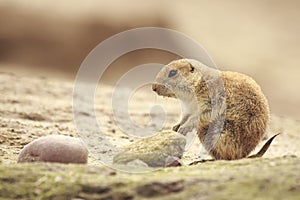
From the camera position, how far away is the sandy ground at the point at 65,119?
5879 mm

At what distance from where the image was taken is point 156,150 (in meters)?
4.49

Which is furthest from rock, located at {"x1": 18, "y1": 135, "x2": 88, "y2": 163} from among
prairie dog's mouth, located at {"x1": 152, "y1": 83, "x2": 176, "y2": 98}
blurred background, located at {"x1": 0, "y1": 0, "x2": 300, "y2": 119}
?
blurred background, located at {"x1": 0, "y1": 0, "x2": 300, "y2": 119}

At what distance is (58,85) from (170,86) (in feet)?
14.9

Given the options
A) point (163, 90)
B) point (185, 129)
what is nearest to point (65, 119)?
point (163, 90)

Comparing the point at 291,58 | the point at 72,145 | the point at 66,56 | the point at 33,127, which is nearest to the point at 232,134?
the point at 72,145

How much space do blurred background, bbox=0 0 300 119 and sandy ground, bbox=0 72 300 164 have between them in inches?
147

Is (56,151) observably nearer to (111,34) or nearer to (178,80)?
(178,80)

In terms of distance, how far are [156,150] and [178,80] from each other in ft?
2.52

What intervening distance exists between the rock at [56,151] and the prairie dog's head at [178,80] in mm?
996

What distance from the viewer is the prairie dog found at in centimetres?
467

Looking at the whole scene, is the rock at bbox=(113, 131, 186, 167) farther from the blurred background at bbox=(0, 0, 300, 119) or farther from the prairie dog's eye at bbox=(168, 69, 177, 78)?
the blurred background at bbox=(0, 0, 300, 119)

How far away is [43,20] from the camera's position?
14.4 meters

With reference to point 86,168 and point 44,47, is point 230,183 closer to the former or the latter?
point 86,168

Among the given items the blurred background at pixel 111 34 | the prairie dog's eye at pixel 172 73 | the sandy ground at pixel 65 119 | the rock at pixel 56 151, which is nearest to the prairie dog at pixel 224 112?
the prairie dog's eye at pixel 172 73
